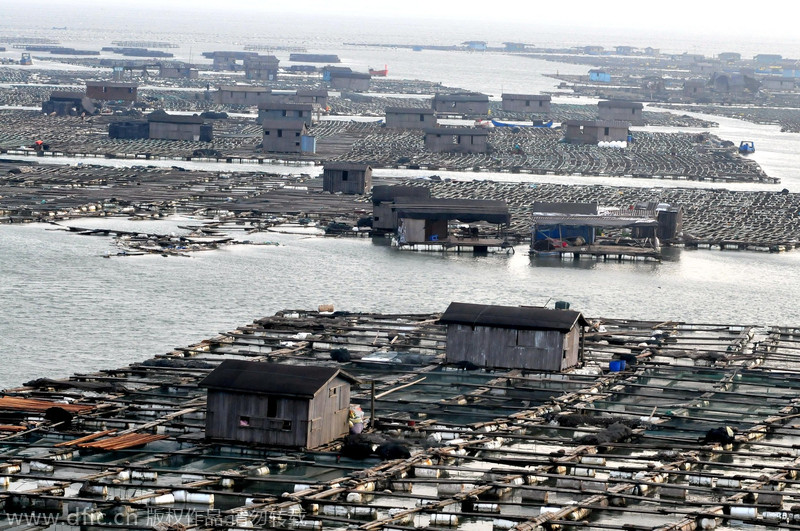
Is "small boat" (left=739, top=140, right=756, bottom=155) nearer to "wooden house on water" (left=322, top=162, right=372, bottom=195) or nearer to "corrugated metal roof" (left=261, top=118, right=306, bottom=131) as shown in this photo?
"corrugated metal roof" (left=261, top=118, right=306, bottom=131)

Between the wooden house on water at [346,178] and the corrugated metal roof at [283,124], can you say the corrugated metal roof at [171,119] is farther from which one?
the wooden house on water at [346,178]

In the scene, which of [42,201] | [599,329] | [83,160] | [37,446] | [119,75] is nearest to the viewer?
[37,446]

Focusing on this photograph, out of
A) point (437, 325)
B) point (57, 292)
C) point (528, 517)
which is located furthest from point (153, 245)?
point (528, 517)

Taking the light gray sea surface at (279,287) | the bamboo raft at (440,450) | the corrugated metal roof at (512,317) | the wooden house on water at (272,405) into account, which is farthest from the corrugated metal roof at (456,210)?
the wooden house on water at (272,405)

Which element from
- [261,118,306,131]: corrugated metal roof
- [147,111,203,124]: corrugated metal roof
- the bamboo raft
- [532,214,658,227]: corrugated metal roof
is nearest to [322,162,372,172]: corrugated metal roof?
[532,214,658,227]: corrugated metal roof

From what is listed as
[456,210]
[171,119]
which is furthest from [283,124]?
[456,210]

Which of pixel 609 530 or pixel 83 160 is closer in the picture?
pixel 609 530

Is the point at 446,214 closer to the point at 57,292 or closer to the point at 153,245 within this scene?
the point at 153,245
